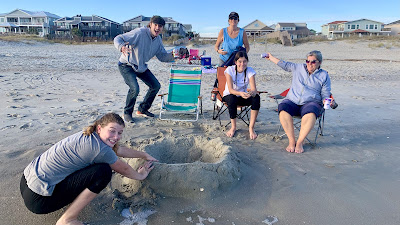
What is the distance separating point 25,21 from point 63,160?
232 feet

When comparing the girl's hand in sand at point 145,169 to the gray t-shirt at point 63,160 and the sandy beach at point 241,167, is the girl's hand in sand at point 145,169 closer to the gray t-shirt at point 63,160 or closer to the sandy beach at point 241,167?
the sandy beach at point 241,167

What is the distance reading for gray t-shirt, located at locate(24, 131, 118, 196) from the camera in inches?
87.7

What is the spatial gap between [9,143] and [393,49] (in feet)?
81.0

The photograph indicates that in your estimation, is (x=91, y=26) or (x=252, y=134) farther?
(x=91, y=26)

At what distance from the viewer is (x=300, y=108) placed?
14.0 ft

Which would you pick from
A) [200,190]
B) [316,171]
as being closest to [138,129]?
[200,190]

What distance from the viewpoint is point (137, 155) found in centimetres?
291

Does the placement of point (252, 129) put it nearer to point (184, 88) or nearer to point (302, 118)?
point (302, 118)

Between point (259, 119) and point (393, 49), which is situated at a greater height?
point (393, 49)

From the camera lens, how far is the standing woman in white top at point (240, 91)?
451cm

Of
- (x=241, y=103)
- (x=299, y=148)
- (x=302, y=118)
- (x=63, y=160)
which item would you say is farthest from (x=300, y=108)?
(x=63, y=160)

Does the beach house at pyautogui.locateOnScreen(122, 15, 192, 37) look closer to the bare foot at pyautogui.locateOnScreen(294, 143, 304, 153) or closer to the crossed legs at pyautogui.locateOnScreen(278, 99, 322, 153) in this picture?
the crossed legs at pyautogui.locateOnScreen(278, 99, 322, 153)

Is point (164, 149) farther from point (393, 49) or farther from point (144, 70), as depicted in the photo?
point (393, 49)

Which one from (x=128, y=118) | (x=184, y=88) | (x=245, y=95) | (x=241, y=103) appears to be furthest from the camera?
(x=184, y=88)
